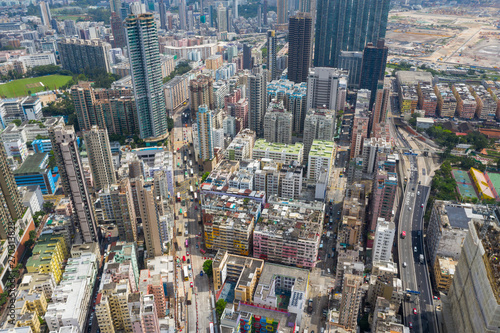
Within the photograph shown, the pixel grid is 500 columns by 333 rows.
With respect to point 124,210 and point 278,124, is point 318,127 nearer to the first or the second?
point 278,124

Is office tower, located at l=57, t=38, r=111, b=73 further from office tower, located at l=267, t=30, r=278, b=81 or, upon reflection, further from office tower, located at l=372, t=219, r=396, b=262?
office tower, located at l=372, t=219, r=396, b=262

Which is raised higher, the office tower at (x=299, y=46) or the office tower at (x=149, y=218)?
the office tower at (x=299, y=46)

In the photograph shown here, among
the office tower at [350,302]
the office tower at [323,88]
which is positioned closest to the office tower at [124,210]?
the office tower at [350,302]

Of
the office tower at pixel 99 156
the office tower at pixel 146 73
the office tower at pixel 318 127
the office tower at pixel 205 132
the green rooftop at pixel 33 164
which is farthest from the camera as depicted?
the office tower at pixel 146 73

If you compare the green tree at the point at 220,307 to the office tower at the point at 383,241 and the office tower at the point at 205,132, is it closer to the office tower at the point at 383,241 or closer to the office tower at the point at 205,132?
the office tower at the point at 383,241

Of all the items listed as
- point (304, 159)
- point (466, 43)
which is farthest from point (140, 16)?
point (466, 43)

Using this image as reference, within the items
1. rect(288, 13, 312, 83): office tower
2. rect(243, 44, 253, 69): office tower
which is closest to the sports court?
rect(288, 13, 312, 83): office tower
